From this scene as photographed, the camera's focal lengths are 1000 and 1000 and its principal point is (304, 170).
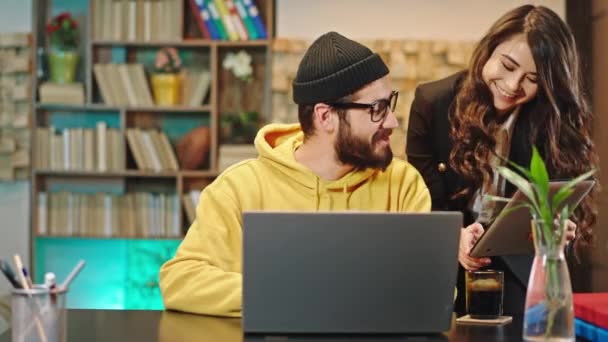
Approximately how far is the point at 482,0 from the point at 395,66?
65cm

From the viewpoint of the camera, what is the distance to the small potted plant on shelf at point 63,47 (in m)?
5.68

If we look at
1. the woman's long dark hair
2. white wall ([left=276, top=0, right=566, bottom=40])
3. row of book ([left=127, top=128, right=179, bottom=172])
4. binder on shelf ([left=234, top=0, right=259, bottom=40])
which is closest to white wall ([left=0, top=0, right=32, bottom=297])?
row of book ([left=127, top=128, right=179, bottom=172])

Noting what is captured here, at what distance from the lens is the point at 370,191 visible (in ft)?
7.92

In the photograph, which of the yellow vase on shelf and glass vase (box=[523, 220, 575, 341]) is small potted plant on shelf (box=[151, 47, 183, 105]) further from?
glass vase (box=[523, 220, 575, 341])

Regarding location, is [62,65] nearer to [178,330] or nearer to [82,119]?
[82,119]

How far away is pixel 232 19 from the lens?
560cm

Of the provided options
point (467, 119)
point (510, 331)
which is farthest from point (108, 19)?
point (510, 331)

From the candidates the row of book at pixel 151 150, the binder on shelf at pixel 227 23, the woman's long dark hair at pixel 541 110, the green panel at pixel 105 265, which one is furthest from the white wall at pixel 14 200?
the woman's long dark hair at pixel 541 110

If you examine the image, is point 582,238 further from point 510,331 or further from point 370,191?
point 510,331

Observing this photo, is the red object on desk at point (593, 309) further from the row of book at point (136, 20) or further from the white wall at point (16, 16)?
the white wall at point (16, 16)

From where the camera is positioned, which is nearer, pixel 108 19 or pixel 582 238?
pixel 582 238

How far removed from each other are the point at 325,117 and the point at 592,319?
79 centimetres

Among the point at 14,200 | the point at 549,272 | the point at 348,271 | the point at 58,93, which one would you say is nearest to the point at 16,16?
the point at 58,93

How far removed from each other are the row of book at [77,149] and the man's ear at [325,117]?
3.50 metres
